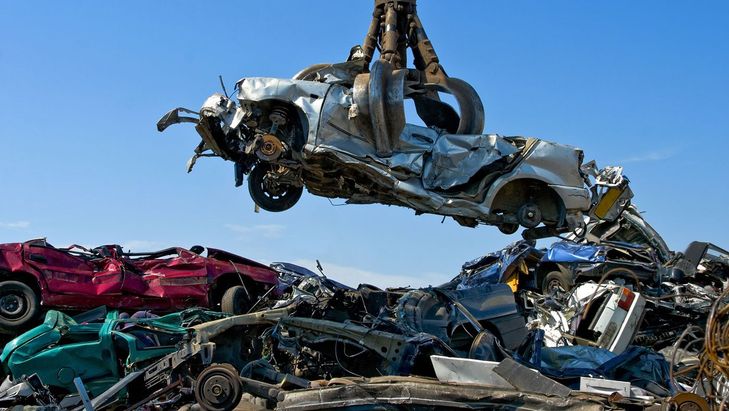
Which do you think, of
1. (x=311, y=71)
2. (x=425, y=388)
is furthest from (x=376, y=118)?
(x=425, y=388)

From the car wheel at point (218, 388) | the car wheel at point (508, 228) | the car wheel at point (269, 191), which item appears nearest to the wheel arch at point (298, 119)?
the car wheel at point (269, 191)

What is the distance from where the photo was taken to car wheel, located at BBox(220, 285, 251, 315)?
12586 mm

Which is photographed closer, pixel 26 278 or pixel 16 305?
pixel 16 305

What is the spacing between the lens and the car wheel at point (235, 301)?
12.6 m

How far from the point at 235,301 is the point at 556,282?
6.50 meters

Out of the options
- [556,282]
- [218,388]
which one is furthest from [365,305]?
[556,282]

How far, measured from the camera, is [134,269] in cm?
1271

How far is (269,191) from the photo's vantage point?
38.7ft

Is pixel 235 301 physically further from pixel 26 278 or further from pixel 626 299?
pixel 626 299

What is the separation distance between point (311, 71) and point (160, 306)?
14.5 ft

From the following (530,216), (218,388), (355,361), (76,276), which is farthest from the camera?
(76,276)

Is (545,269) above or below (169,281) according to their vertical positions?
above

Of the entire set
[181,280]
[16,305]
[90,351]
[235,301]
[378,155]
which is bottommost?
[90,351]

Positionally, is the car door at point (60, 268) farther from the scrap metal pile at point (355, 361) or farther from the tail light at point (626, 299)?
the tail light at point (626, 299)
